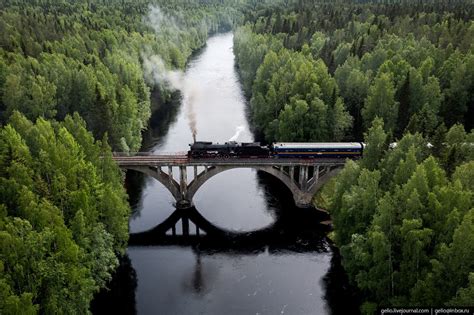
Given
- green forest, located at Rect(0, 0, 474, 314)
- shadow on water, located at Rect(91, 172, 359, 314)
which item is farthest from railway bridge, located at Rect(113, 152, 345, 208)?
green forest, located at Rect(0, 0, 474, 314)

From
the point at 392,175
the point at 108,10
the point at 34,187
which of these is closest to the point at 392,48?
the point at 392,175

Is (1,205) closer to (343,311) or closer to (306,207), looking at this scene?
(343,311)

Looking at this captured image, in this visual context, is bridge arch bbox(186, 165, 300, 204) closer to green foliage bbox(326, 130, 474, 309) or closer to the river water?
the river water

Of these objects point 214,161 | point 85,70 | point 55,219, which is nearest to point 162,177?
point 214,161

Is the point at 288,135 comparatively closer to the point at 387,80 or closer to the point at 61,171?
the point at 387,80

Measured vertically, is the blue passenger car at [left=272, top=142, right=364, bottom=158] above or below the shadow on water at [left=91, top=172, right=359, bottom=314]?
above
